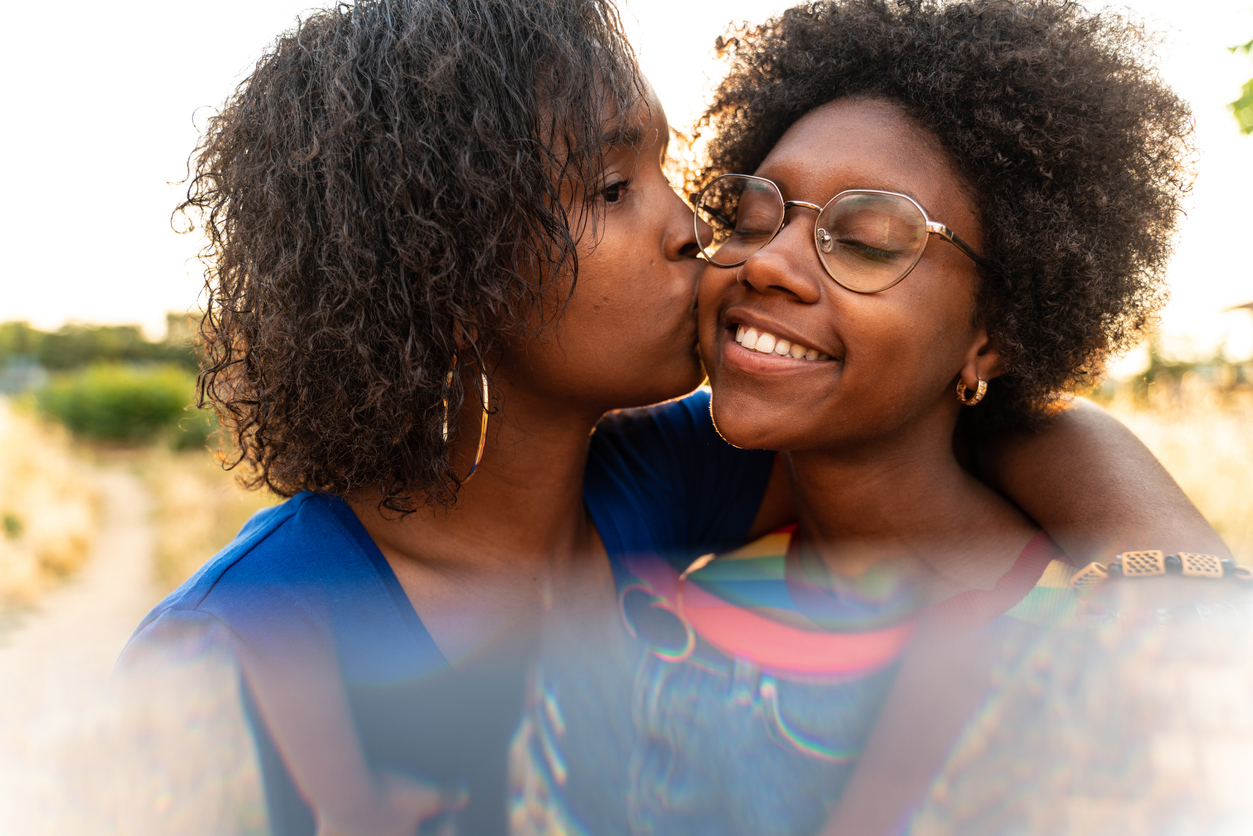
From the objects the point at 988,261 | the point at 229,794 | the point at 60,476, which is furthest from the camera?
the point at 60,476

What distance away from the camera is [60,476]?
11.9 meters

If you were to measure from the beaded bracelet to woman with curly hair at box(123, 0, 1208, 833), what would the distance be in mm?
178

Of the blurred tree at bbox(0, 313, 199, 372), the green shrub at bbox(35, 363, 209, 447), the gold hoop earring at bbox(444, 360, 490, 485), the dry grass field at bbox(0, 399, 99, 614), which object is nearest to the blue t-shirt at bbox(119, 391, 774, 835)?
the gold hoop earring at bbox(444, 360, 490, 485)

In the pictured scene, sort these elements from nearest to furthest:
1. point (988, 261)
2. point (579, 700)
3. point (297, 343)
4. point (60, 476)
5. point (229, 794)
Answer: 1. point (229, 794)
2. point (297, 343)
3. point (988, 261)
4. point (579, 700)
5. point (60, 476)

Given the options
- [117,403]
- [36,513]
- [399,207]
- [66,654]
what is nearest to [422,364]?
[399,207]

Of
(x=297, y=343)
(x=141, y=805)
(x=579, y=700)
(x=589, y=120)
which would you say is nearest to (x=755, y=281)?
(x=589, y=120)

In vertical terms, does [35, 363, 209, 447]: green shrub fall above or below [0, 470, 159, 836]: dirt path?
below

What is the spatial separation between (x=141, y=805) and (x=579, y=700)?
3.29ft

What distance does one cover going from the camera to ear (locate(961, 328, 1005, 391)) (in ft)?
6.67

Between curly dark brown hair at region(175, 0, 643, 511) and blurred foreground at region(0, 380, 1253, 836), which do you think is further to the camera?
curly dark brown hair at region(175, 0, 643, 511)

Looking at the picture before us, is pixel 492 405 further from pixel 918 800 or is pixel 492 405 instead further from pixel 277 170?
pixel 918 800

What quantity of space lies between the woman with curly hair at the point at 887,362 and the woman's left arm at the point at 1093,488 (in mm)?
64

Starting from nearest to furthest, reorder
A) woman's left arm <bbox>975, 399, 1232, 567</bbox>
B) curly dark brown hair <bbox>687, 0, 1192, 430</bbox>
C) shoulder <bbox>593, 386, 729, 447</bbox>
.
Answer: woman's left arm <bbox>975, 399, 1232, 567</bbox>, curly dark brown hair <bbox>687, 0, 1192, 430</bbox>, shoulder <bbox>593, 386, 729, 447</bbox>

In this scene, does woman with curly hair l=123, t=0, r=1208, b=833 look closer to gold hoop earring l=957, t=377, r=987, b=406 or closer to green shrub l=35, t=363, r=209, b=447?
gold hoop earring l=957, t=377, r=987, b=406
